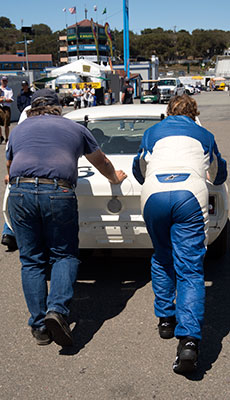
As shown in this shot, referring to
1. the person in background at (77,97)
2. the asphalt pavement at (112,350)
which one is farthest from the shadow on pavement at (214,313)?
the person in background at (77,97)

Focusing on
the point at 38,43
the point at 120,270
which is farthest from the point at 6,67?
the point at 120,270

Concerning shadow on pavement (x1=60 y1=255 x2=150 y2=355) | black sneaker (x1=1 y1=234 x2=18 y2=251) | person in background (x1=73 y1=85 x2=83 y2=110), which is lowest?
person in background (x1=73 y1=85 x2=83 y2=110)

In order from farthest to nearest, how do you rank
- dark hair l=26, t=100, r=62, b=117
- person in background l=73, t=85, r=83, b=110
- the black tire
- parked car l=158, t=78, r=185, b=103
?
1. parked car l=158, t=78, r=185, b=103
2. person in background l=73, t=85, r=83, b=110
3. the black tire
4. dark hair l=26, t=100, r=62, b=117

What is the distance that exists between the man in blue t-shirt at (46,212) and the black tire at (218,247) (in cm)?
168

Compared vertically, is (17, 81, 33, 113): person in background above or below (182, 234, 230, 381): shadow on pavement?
above

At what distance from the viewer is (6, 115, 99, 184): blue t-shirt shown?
3.17 m

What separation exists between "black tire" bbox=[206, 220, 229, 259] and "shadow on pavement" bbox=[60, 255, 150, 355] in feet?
1.99

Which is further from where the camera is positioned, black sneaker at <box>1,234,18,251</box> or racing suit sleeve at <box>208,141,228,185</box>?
black sneaker at <box>1,234,18,251</box>

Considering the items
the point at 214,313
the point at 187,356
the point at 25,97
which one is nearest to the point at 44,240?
the point at 187,356

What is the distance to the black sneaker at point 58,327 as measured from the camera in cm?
304

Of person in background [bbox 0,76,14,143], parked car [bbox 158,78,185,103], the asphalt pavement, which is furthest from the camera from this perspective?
parked car [bbox 158,78,185,103]

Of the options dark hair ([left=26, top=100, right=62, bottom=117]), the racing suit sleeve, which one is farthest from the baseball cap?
the racing suit sleeve

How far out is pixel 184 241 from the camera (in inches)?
117

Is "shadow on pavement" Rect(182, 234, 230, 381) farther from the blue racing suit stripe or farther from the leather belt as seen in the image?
the leather belt
